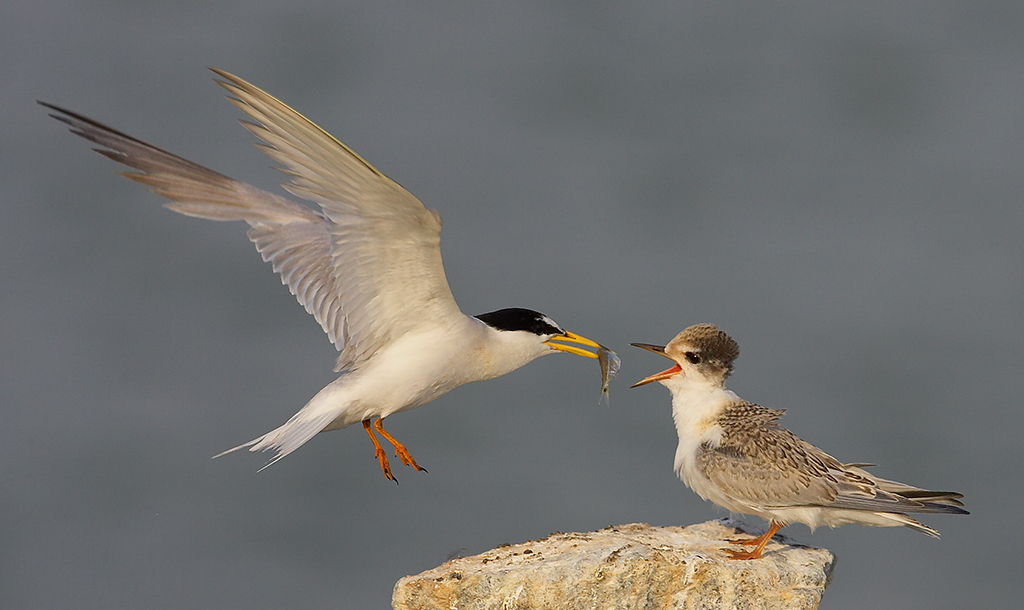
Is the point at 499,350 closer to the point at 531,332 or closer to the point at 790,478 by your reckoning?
the point at 531,332

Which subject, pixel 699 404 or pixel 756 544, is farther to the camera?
pixel 699 404

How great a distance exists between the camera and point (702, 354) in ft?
21.0

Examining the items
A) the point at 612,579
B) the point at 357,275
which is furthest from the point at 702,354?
the point at 357,275

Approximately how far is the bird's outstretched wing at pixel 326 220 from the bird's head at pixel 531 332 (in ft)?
1.45

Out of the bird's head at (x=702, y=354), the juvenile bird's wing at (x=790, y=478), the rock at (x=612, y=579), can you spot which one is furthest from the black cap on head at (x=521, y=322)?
the rock at (x=612, y=579)

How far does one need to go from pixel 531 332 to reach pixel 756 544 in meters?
1.96

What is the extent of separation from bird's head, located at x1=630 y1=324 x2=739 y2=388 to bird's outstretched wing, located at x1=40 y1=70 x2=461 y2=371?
1362 mm

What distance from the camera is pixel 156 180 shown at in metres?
7.46

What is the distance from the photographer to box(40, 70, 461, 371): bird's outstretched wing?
19.6 feet

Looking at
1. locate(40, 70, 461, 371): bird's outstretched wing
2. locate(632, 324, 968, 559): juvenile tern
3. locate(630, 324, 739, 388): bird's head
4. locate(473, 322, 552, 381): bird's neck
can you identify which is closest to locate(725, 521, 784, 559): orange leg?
locate(632, 324, 968, 559): juvenile tern

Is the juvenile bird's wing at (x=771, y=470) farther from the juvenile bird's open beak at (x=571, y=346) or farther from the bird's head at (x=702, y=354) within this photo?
the juvenile bird's open beak at (x=571, y=346)

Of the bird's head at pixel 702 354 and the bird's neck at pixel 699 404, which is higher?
the bird's head at pixel 702 354

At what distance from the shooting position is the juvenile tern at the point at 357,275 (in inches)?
238

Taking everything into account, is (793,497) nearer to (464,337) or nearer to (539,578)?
(539,578)
